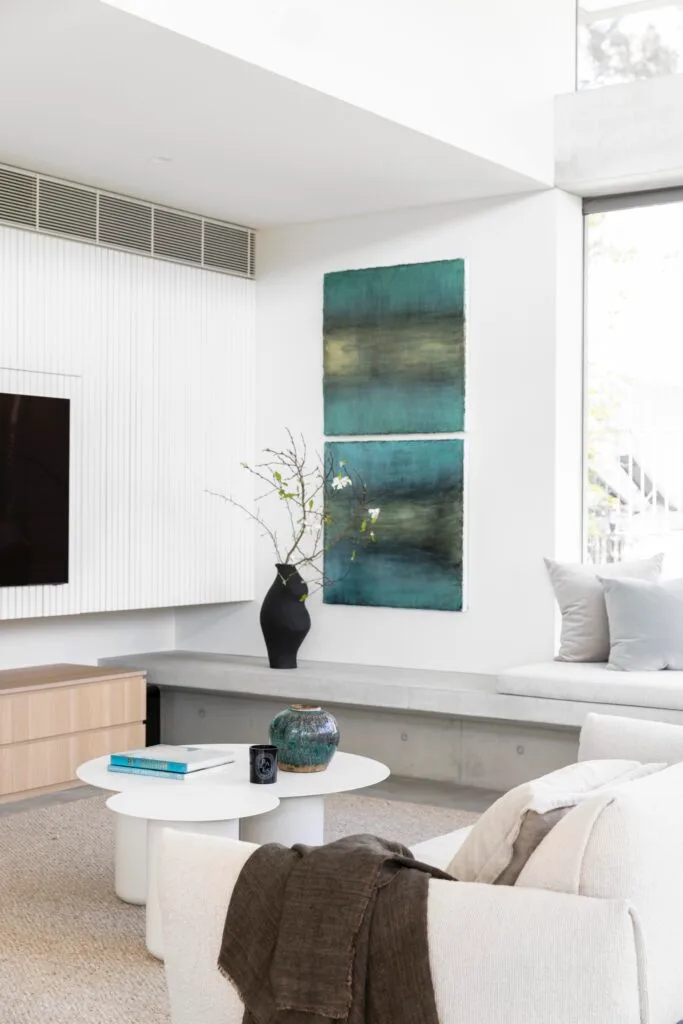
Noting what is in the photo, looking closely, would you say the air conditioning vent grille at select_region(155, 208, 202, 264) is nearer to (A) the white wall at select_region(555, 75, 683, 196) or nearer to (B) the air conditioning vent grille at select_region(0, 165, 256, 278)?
(B) the air conditioning vent grille at select_region(0, 165, 256, 278)

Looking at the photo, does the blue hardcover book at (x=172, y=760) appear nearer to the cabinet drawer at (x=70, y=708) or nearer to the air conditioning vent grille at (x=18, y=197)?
the cabinet drawer at (x=70, y=708)

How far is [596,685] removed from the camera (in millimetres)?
5266

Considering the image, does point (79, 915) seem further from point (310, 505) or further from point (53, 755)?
point (310, 505)

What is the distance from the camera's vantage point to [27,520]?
5.83 meters

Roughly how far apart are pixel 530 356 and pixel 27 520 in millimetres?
2500

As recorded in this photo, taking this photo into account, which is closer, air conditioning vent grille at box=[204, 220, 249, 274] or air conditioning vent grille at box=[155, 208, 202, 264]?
air conditioning vent grille at box=[155, 208, 202, 264]

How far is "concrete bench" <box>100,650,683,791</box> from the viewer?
5418mm

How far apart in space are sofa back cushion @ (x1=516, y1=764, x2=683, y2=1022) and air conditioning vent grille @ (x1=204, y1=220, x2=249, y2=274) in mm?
5129

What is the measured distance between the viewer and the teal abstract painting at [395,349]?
6391 millimetres

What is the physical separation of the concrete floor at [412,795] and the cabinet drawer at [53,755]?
0.07m

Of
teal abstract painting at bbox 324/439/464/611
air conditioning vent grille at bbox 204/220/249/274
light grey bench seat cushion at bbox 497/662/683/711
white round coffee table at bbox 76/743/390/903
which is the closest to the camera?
white round coffee table at bbox 76/743/390/903

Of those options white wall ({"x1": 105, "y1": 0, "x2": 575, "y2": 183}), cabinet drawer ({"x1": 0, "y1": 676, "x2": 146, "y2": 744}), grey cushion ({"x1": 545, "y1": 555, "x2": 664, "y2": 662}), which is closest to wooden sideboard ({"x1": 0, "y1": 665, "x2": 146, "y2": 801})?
cabinet drawer ({"x1": 0, "y1": 676, "x2": 146, "y2": 744})

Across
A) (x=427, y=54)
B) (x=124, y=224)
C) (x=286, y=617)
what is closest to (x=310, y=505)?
(x=286, y=617)

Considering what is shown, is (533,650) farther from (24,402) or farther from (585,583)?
(24,402)
